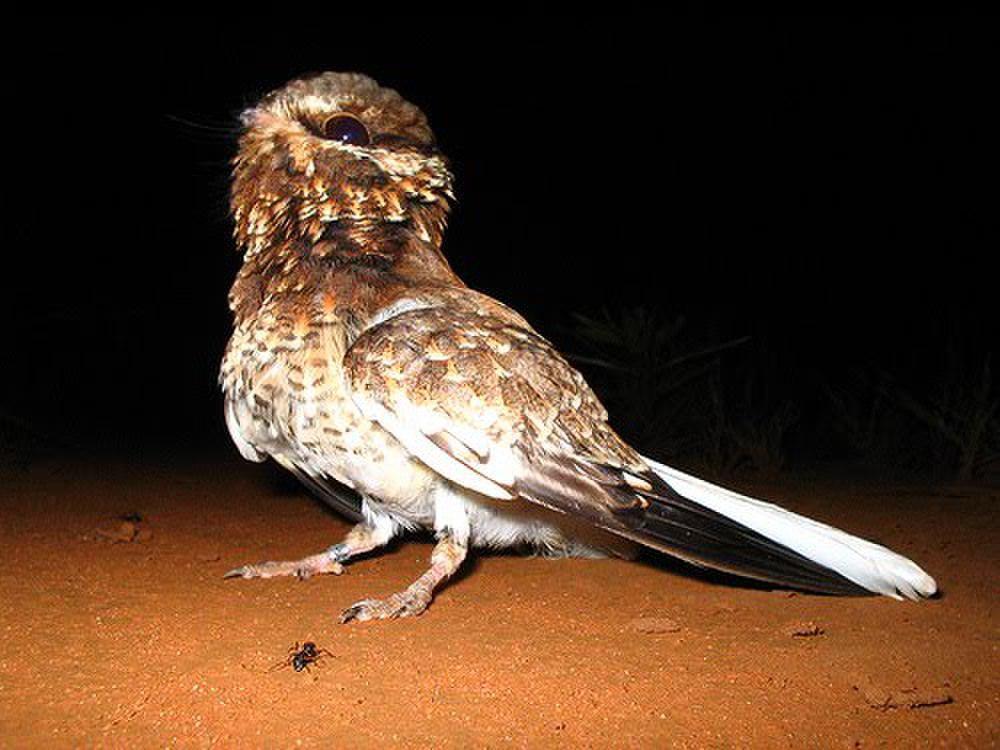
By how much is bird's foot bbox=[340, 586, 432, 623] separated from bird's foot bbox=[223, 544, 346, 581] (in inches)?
19.4

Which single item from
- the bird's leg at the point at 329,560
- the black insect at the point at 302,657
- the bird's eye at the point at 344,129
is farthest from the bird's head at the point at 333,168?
the black insect at the point at 302,657

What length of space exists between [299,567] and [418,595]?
2.11 ft

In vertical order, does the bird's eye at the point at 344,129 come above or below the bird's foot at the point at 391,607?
above

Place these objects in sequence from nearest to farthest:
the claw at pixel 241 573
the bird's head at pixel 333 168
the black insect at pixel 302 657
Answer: the black insect at pixel 302 657
the claw at pixel 241 573
the bird's head at pixel 333 168

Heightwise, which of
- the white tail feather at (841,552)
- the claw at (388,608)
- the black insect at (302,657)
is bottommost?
the claw at (388,608)

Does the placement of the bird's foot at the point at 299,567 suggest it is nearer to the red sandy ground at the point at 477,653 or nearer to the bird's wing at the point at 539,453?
the red sandy ground at the point at 477,653

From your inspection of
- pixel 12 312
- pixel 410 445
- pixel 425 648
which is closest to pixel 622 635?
pixel 425 648

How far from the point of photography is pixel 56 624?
2.52m

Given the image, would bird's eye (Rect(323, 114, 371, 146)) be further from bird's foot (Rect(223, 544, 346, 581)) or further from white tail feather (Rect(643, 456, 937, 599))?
white tail feather (Rect(643, 456, 937, 599))

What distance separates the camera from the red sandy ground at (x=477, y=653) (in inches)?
77.4

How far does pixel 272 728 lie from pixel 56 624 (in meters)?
0.97

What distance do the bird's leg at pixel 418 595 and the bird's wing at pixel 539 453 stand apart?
346mm

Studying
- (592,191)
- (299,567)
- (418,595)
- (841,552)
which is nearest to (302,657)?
(418,595)

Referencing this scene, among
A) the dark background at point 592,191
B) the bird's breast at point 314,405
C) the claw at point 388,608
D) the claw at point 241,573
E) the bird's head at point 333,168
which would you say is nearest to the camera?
the claw at point 388,608
